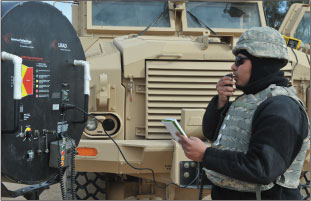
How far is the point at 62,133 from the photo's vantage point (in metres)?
2.76

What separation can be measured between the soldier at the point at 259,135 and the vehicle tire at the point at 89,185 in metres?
2.58

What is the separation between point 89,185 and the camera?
4855 mm

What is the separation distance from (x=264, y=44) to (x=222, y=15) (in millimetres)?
3260

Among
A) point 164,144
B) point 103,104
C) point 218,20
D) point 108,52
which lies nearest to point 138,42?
point 108,52

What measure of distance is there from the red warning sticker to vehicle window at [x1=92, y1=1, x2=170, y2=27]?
292 cm

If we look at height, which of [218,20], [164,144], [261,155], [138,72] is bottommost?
[164,144]

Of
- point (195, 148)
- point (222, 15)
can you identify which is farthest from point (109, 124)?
point (222, 15)

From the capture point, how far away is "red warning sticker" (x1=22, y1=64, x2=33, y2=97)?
2.35 meters

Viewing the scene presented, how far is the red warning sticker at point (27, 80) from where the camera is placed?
2.35 metres

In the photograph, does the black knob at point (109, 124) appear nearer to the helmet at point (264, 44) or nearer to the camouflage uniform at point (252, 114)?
the camouflage uniform at point (252, 114)

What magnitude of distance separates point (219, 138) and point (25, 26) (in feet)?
4.12

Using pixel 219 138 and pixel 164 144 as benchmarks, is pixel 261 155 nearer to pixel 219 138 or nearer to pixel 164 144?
pixel 219 138

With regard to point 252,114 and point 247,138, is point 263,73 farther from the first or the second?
point 247,138

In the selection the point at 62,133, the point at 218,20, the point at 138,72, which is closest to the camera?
the point at 62,133
